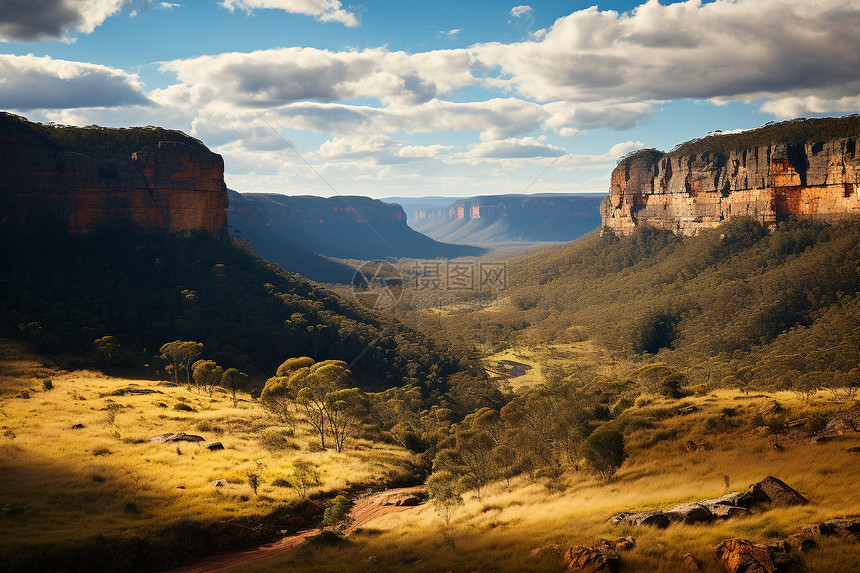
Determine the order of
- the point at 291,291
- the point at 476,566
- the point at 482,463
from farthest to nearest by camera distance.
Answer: the point at 291,291
the point at 482,463
the point at 476,566

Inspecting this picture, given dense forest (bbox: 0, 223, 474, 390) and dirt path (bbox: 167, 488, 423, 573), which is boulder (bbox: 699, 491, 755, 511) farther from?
dense forest (bbox: 0, 223, 474, 390)

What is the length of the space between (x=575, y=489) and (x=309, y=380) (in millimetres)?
19660

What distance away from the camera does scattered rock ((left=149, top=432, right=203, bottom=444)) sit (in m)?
29.8

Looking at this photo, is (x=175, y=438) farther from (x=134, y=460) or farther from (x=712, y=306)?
(x=712, y=306)

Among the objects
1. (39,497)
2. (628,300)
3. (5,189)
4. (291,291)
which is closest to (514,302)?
(628,300)

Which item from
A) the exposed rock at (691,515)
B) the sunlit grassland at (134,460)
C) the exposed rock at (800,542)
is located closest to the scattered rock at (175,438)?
the sunlit grassland at (134,460)

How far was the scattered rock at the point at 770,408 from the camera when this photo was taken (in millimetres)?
27027

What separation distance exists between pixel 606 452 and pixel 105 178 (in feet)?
218

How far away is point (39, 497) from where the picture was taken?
20.0 m

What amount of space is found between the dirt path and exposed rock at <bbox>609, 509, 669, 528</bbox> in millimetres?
10729

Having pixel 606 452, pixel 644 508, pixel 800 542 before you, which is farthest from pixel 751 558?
pixel 606 452

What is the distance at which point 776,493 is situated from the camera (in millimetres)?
16094

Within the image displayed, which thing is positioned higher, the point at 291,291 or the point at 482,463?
the point at 291,291

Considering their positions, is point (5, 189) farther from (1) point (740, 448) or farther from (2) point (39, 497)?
(1) point (740, 448)
